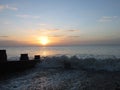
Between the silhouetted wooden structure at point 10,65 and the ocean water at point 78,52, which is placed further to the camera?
the ocean water at point 78,52

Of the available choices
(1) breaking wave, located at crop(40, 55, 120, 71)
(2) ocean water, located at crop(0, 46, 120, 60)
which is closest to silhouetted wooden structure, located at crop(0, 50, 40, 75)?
(1) breaking wave, located at crop(40, 55, 120, 71)

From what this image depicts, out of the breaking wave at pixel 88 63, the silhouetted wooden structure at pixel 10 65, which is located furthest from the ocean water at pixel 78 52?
the silhouetted wooden structure at pixel 10 65

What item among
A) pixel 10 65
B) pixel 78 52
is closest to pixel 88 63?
pixel 10 65

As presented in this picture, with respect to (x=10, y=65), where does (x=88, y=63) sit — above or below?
below

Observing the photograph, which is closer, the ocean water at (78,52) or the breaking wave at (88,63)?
the breaking wave at (88,63)

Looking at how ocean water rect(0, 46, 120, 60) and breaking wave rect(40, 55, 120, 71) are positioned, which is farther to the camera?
ocean water rect(0, 46, 120, 60)

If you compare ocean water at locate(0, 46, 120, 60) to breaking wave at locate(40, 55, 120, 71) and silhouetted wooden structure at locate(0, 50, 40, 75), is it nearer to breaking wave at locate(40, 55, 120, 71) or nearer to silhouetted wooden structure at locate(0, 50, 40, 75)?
breaking wave at locate(40, 55, 120, 71)

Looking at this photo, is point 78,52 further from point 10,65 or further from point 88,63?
point 10,65

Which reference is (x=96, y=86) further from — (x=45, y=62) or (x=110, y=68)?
(x=45, y=62)

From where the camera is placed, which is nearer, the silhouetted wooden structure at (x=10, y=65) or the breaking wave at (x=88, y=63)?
the silhouetted wooden structure at (x=10, y=65)

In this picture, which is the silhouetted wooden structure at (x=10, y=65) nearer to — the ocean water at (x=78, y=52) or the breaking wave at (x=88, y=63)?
the breaking wave at (x=88, y=63)

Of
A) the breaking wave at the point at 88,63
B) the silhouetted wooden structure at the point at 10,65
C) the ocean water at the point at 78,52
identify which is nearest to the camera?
the silhouetted wooden structure at the point at 10,65

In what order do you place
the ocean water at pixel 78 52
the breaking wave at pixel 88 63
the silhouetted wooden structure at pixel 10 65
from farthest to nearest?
the ocean water at pixel 78 52 → the breaking wave at pixel 88 63 → the silhouetted wooden structure at pixel 10 65

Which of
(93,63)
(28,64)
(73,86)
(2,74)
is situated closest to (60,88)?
(73,86)
